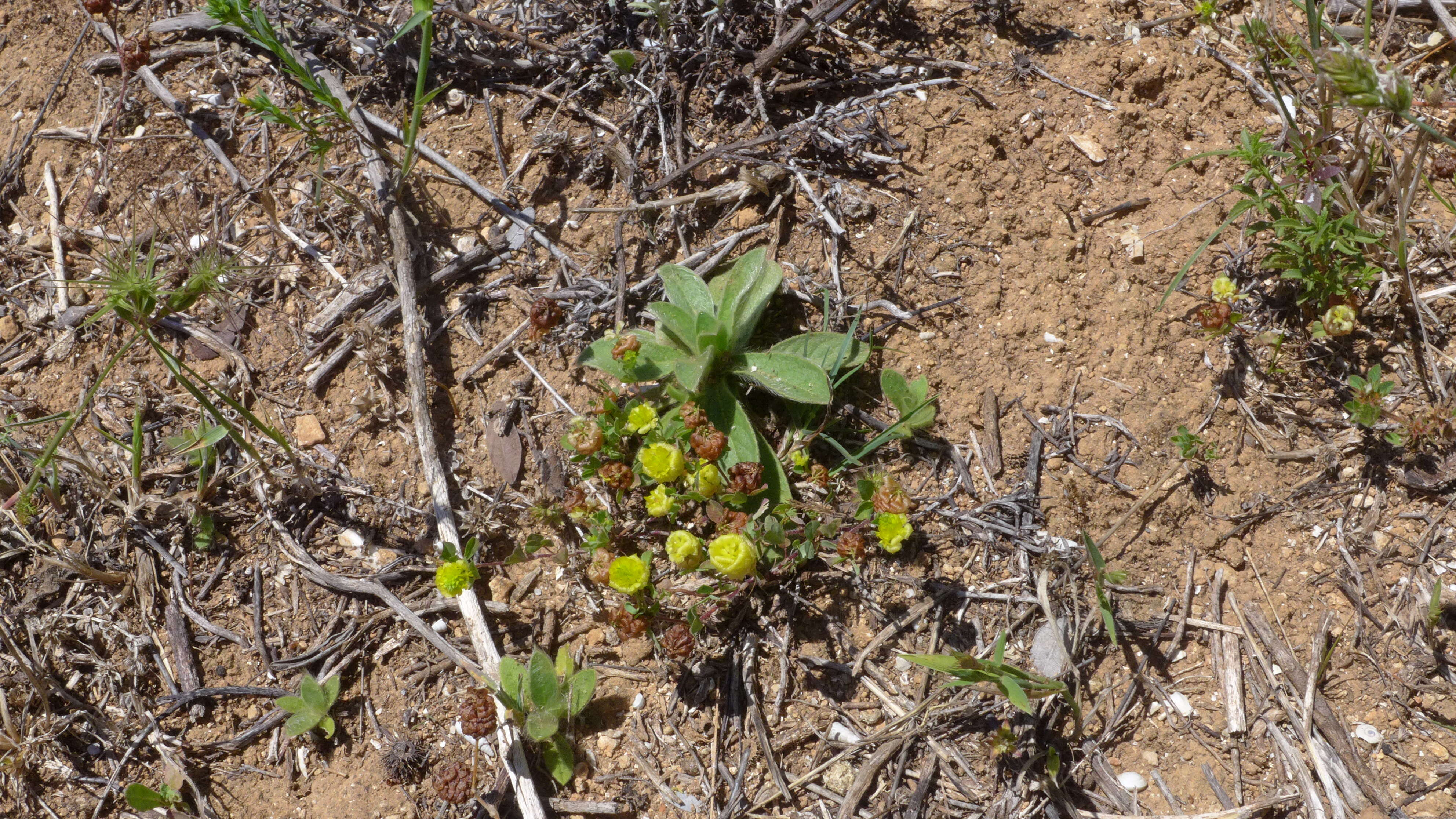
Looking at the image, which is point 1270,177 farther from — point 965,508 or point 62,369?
point 62,369

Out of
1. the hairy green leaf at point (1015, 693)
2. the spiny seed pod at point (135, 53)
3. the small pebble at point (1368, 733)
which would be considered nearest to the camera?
the hairy green leaf at point (1015, 693)

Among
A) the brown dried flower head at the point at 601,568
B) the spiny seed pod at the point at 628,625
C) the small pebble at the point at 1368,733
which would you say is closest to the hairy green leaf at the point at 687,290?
the brown dried flower head at the point at 601,568

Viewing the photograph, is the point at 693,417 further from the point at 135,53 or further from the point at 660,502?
the point at 135,53

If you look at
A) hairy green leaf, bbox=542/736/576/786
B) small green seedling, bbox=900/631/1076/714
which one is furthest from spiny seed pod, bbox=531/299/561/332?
small green seedling, bbox=900/631/1076/714

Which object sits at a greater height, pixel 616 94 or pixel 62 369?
pixel 616 94

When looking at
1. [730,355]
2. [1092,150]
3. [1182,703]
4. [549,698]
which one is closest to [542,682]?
[549,698]

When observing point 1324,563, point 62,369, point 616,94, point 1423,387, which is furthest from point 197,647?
point 1423,387

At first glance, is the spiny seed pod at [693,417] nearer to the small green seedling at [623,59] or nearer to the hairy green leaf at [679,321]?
the hairy green leaf at [679,321]
